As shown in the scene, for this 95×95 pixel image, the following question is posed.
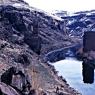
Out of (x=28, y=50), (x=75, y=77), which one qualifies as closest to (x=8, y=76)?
(x=75, y=77)

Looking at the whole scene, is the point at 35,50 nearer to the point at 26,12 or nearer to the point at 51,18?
the point at 26,12

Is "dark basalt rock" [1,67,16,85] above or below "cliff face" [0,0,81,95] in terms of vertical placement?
above

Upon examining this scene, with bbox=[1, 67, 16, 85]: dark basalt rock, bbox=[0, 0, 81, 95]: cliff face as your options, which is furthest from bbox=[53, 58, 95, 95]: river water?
bbox=[1, 67, 16, 85]: dark basalt rock

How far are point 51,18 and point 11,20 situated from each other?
17455mm

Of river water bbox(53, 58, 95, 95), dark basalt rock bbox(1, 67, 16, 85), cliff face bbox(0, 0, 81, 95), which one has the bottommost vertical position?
river water bbox(53, 58, 95, 95)

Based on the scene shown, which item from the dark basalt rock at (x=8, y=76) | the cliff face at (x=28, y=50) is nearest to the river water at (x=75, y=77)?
the cliff face at (x=28, y=50)

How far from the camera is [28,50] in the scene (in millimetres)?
38969

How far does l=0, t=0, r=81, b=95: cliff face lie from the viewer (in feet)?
61.6

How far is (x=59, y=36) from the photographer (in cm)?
6053

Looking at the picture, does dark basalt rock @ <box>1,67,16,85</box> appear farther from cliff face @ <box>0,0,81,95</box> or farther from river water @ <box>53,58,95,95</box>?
river water @ <box>53,58,95,95</box>

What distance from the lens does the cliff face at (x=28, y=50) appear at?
18766 mm

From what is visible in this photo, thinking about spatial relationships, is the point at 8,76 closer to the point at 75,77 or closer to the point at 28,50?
the point at 75,77

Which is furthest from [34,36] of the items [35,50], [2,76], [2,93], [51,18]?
[2,93]

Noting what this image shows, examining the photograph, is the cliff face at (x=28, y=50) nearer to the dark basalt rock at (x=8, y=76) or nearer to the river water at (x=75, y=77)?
the dark basalt rock at (x=8, y=76)
